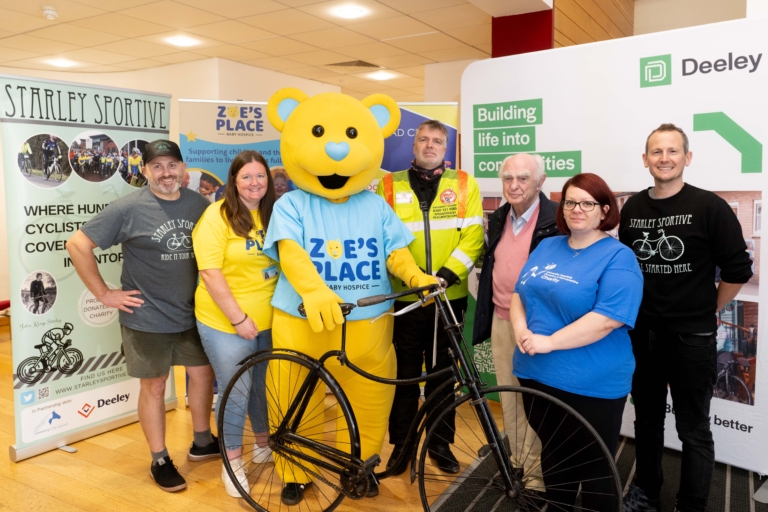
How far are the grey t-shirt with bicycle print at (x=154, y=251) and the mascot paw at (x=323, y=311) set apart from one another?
0.79m

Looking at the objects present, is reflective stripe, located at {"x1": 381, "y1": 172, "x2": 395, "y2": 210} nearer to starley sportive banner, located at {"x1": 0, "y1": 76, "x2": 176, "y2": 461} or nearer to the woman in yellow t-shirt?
the woman in yellow t-shirt

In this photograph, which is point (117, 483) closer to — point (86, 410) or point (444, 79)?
point (86, 410)

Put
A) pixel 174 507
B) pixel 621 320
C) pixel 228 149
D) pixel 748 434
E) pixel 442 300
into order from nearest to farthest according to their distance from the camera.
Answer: pixel 621 320 < pixel 442 300 < pixel 174 507 < pixel 748 434 < pixel 228 149

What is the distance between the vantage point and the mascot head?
7.22ft

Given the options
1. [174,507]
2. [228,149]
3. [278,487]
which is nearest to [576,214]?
[278,487]

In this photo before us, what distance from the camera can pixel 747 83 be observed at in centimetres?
249

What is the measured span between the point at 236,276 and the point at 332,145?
69 centimetres

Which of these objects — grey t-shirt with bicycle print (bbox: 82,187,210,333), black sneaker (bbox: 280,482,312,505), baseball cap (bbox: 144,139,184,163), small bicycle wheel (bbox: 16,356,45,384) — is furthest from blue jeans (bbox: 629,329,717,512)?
small bicycle wheel (bbox: 16,356,45,384)

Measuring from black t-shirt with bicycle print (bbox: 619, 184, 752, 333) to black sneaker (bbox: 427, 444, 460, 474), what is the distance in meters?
1.08

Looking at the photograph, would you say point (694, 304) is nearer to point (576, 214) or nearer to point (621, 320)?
point (621, 320)

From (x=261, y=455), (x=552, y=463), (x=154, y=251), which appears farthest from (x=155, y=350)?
(x=552, y=463)

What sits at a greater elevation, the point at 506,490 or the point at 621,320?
the point at 621,320

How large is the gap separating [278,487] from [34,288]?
1540 millimetres

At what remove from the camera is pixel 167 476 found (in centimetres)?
261
